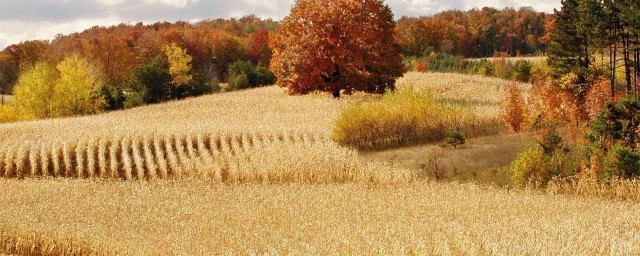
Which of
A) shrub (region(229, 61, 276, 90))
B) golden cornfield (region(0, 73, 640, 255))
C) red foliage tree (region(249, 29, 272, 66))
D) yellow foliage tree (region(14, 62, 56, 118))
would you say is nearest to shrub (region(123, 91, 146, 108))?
yellow foliage tree (region(14, 62, 56, 118))

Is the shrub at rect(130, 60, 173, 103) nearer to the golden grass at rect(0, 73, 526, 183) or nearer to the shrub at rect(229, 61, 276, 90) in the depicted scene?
the shrub at rect(229, 61, 276, 90)

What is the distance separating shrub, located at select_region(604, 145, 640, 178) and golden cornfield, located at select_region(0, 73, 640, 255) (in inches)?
67.3

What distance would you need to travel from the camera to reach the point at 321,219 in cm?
1424

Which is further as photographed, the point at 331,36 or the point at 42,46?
the point at 42,46

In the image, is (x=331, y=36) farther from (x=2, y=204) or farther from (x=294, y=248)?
(x=294, y=248)

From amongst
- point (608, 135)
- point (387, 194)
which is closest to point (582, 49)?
point (608, 135)

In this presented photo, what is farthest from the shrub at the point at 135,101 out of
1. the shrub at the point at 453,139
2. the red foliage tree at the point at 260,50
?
the red foliage tree at the point at 260,50

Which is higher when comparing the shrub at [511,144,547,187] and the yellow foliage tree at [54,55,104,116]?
the yellow foliage tree at [54,55,104,116]

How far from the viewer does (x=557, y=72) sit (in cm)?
4903

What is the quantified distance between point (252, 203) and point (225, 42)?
89334 mm

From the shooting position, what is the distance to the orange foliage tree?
44375 mm

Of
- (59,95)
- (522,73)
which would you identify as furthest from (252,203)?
(522,73)

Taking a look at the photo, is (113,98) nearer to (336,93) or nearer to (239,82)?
(239,82)

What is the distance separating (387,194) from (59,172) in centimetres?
1436
